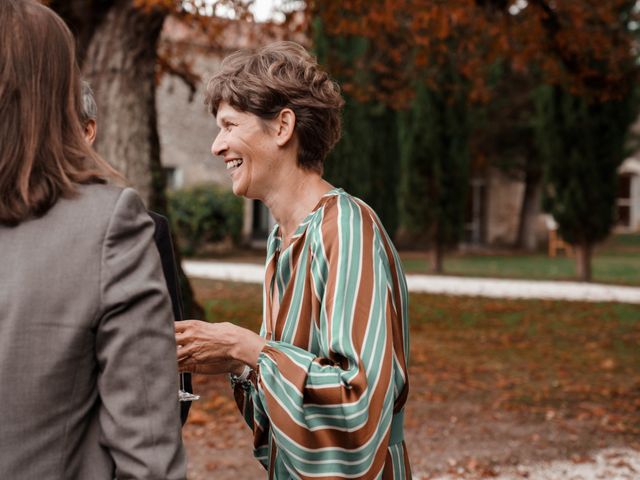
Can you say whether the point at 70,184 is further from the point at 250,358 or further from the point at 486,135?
the point at 486,135

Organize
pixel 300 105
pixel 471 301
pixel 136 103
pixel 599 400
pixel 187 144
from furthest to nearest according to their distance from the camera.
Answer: pixel 187 144 < pixel 471 301 < pixel 136 103 < pixel 599 400 < pixel 300 105

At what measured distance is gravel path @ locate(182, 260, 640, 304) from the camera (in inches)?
649

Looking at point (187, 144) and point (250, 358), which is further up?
point (187, 144)

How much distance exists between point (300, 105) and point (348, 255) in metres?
0.44

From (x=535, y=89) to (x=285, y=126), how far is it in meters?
19.6

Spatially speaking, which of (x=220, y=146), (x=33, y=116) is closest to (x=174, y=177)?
(x=220, y=146)

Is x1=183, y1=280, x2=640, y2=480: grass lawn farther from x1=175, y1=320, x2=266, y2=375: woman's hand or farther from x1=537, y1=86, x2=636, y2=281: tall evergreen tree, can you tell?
x1=537, y1=86, x2=636, y2=281: tall evergreen tree

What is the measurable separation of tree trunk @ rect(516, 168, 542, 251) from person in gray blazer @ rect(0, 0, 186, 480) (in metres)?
29.6

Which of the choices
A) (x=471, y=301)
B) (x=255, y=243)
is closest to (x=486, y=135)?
(x=255, y=243)

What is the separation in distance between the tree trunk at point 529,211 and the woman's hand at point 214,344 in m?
29.0

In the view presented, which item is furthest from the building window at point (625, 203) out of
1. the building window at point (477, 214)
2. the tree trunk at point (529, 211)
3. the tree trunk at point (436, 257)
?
the tree trunk at point (436, 257)

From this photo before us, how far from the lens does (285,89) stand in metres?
2.20

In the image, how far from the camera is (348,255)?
6.55 ft

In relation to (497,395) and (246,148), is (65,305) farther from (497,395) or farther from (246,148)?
(497,395)
